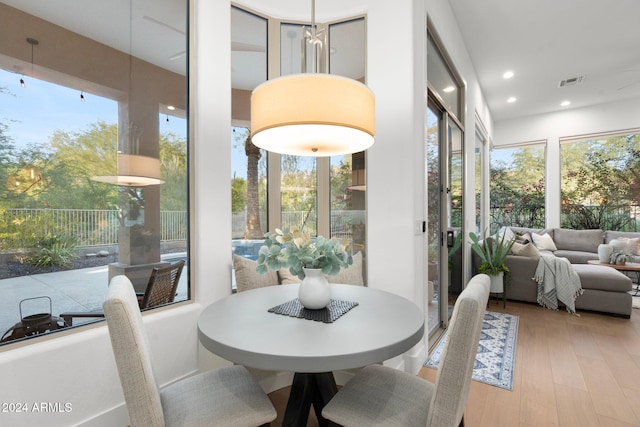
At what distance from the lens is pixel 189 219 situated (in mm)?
1976

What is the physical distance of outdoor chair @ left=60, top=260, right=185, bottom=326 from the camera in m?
1.83

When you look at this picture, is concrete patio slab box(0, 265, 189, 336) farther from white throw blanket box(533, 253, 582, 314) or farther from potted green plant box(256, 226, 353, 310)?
white throw blanket box(533, 253, 582, 314)

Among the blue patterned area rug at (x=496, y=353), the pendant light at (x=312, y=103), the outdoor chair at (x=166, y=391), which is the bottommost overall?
the blue patterned area rug at (x=496, y=353)

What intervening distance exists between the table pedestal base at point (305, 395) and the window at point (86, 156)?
1014 millimetres

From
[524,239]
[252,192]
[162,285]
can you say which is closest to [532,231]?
[524,239]

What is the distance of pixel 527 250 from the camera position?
405 centimetres

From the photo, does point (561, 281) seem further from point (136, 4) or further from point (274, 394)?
point (136, 4)

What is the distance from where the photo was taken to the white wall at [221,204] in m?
1.50

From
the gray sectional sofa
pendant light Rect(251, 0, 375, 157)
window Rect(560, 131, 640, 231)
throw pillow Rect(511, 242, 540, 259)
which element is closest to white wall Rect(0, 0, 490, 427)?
pendant light Rect(251, 0, 375, 157)

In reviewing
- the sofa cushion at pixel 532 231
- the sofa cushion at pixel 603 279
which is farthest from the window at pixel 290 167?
the sofa cushion at pixel 532 231

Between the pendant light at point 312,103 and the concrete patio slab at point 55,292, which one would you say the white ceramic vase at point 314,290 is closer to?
the pendant light at point 312,103

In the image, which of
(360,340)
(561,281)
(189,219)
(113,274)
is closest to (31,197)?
(113,274)

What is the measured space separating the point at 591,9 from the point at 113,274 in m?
5.06

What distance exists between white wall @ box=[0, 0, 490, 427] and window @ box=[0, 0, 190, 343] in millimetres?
125
